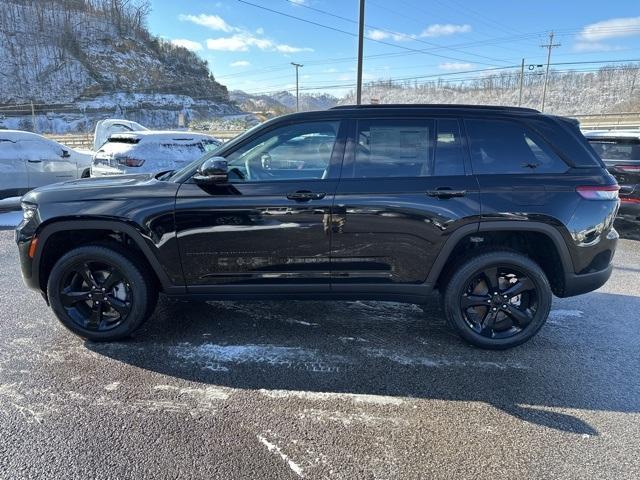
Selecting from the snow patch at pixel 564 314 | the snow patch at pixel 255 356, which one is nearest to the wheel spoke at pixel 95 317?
the snow patch at pixel 255 356

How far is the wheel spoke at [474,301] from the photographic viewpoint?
3.49 metres

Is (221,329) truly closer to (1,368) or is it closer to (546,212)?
(1,368)

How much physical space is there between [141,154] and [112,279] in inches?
238

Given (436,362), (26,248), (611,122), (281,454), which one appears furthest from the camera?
(611,122)

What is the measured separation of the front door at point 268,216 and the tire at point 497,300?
1.06 metres

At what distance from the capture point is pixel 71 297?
3543 mm

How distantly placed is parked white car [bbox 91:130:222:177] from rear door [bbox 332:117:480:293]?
5.89m

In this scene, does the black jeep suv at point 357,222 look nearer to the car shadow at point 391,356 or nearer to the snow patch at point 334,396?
the car shadow at point 391,356

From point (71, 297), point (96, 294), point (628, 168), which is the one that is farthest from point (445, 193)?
point (628, 168)

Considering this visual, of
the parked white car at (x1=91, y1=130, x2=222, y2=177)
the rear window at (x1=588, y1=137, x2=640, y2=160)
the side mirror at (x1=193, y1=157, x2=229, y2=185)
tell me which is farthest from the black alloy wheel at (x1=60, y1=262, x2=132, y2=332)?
the rear window at (x1=588, y1=137, x2=640, y2=160)

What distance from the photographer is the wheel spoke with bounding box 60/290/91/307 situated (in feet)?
11.6

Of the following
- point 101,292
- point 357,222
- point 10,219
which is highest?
point 357,222

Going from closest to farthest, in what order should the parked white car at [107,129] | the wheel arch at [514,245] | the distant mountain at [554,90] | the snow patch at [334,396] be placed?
the snow patch at [334,396], the wheel arch at [514,245], the parked white car at [107,129], the distant mountain at [554,90]

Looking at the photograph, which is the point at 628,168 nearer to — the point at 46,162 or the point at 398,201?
the point at 398,201
